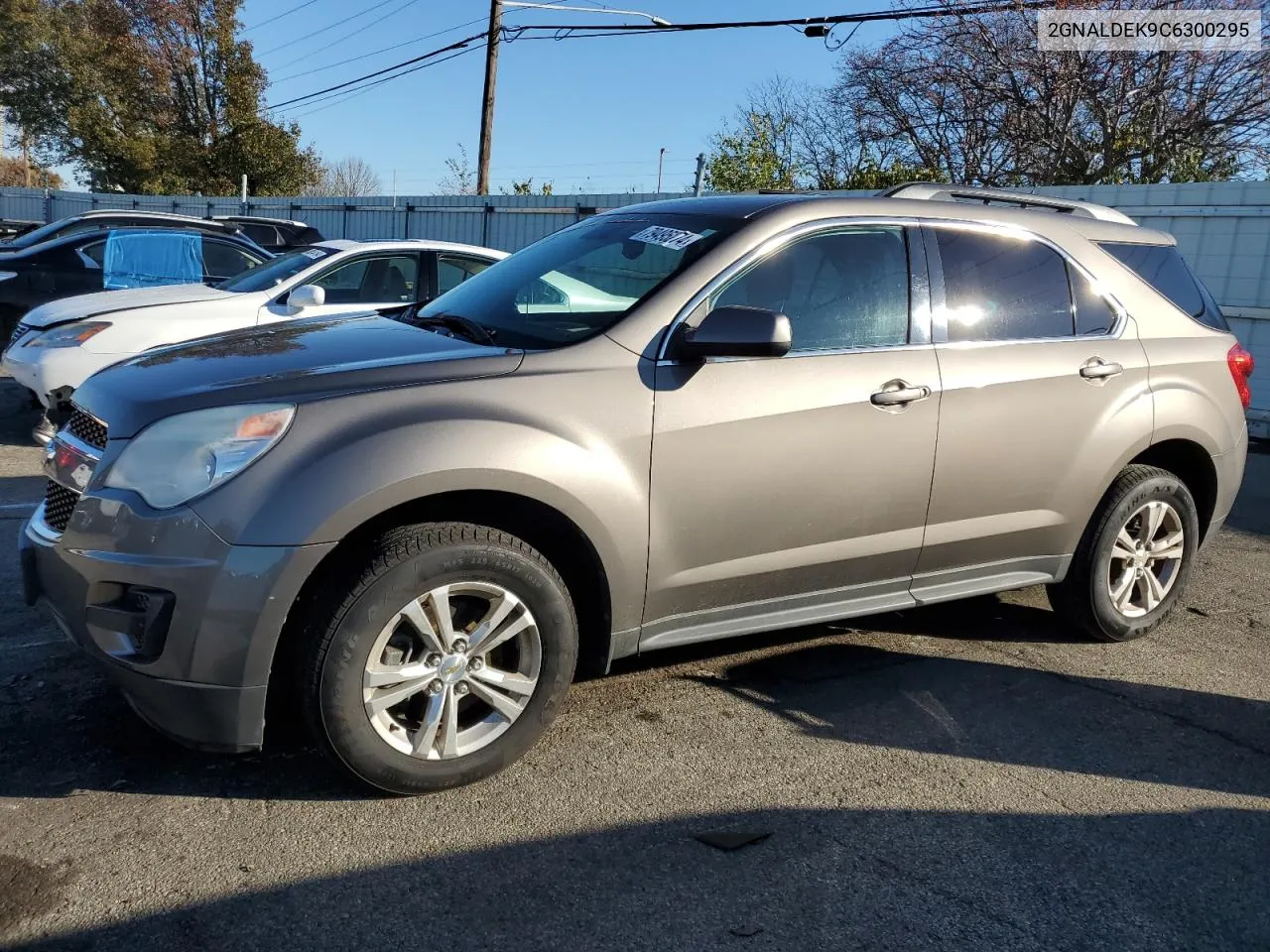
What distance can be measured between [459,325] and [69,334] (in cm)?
451

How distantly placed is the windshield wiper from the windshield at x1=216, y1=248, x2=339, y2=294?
14.1 ft

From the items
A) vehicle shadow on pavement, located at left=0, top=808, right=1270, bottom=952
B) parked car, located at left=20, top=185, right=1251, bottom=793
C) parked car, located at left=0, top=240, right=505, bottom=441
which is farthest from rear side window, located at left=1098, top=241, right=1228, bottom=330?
parked car, located at left=0, top=240, right=505, bottom=441

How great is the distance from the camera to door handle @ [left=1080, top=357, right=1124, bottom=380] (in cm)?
423

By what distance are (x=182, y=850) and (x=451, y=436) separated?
131 cm

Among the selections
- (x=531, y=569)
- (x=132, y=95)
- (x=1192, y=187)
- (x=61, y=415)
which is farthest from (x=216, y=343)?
(x=132, y=95)

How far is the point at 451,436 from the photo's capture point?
2971 mm

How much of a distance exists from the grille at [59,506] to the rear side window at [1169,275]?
4091 mm

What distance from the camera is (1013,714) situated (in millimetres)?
3906

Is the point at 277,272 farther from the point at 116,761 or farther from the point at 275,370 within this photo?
the point at 116,761

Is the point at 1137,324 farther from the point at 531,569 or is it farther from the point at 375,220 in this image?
the point at 375,220

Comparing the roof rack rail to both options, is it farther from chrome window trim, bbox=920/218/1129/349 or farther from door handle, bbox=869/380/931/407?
door handle, bbox=869/380/931/407

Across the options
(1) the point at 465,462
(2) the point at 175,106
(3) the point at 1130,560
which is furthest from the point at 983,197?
(2) the point at 175,106

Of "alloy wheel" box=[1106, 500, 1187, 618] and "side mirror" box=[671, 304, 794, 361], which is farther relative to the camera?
"alloy wheel" box=[1106, 500, 1187, 618]

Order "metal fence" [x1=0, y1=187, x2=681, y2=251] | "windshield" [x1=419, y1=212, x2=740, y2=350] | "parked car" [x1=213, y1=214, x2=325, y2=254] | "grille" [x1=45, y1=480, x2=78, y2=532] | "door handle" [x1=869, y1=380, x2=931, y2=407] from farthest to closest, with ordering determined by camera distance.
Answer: "metal fence" [x1=0, y1=187, x2=681, y2=251], "parked car" [x1=213, y1=214, x2=325, y2=254], "door handle" [x1=869, y1=380, x2=931, y2=407], "windshield" [x1=419, y1=212, x2=740, y2=350], "grille" [x1=45, y1=480, x2=78, y2=532]
